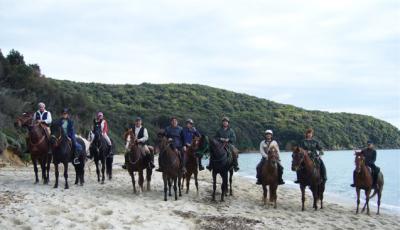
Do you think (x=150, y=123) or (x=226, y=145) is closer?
(x=226, y=145)

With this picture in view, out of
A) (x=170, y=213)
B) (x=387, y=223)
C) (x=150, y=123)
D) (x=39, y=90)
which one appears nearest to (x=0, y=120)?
(x=39, y=90)

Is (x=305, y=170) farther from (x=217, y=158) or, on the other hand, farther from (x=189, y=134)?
(x=189, y=134)

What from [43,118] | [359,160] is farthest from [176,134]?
[359,160]

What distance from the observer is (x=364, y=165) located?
14.4m

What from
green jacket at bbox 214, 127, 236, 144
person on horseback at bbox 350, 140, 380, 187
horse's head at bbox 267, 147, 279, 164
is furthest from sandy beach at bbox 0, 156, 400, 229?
green jacket at bbox 214, 127, 236, 144

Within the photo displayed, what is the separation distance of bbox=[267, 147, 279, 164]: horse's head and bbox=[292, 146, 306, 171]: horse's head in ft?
1.97

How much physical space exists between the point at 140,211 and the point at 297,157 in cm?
511

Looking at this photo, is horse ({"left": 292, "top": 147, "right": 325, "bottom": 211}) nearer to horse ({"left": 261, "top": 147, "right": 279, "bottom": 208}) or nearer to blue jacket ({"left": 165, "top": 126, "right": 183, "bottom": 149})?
horse ({"left": 261, "top": 147, "right": 279, "bottom": 208})

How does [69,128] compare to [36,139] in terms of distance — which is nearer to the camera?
[36,139]

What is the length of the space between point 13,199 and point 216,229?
16.6 ft

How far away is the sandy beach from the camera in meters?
10.0

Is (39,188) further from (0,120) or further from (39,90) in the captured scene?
(39,90)

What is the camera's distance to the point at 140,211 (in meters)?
11.4

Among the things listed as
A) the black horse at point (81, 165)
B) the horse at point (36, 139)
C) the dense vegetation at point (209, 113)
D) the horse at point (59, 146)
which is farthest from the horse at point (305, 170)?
the dense vegetation at point (209, 113)
